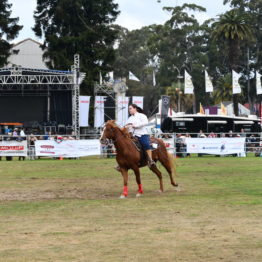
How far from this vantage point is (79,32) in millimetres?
66312

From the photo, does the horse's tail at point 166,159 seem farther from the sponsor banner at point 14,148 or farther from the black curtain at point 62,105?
the black curtain at point 62,105

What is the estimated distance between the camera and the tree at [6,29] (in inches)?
2544

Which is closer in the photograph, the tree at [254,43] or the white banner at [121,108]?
the white banner at [121,108]

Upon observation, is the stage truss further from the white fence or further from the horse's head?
the horse's head

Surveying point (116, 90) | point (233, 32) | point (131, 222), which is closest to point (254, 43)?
point (233, 32)

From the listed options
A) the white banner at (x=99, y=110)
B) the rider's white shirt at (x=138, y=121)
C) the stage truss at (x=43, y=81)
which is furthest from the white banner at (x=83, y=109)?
the rider's white shirt at (x=138, y=121)

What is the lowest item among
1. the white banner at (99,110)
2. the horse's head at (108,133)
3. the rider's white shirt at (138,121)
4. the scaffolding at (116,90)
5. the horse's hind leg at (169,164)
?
the horse's hind leg at (169,164)

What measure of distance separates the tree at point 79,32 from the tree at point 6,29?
244 cm

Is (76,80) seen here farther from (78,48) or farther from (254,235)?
(254,235)

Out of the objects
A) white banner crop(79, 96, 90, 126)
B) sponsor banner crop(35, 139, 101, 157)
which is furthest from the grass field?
white banner crop(79, 96, 90, 126)

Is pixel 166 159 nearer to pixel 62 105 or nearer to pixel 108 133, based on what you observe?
pixel 108 133

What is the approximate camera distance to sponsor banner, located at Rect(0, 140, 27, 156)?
116 ft

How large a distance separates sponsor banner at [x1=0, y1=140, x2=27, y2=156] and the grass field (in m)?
16.4

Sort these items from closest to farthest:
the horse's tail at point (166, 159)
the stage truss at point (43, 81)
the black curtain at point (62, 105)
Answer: the horse's tail at point (166, 159) < the stage truss at point (43, 81) < the black curtain at point (62, 105)
